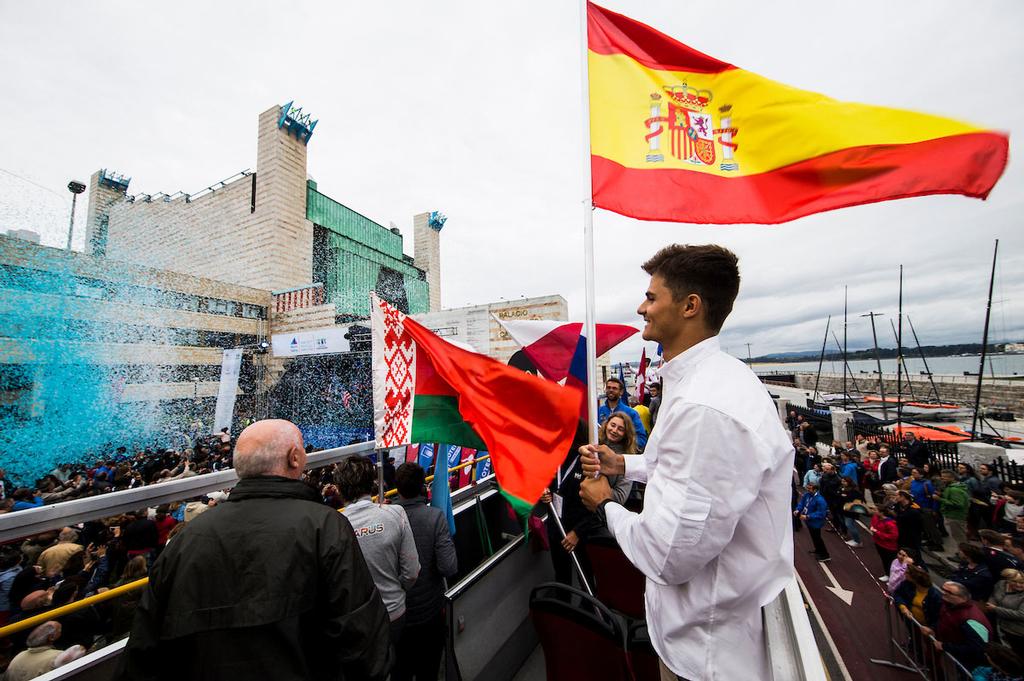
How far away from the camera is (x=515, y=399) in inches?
103

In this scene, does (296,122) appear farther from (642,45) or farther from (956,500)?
(956,500)

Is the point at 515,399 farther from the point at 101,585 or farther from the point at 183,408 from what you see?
the point at 183,408

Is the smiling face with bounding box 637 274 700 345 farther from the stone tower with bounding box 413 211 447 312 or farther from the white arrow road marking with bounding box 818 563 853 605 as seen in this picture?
the stone tower with bounding box 413 211 447 312

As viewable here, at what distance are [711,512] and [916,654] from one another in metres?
7.20

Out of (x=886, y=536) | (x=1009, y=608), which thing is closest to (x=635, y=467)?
(x=1009, y=608)

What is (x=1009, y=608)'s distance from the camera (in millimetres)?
4555

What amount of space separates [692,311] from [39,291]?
24070 millimetres

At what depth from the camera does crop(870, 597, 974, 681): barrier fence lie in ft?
14.8

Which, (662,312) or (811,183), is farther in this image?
(811,183)

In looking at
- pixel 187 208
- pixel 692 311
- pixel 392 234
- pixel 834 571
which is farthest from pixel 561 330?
pixel 392 234

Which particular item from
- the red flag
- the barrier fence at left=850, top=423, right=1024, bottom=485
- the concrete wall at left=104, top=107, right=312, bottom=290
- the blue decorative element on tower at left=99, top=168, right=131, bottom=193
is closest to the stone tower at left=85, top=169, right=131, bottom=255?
the blue decorative element on tower at left=99, top=168, right=131, bottom=193

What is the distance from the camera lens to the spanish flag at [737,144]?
79.6 inches

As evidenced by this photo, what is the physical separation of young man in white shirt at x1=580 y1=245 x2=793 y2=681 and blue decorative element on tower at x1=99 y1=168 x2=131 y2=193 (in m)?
41.7

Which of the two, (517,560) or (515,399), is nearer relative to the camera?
(515,399)
